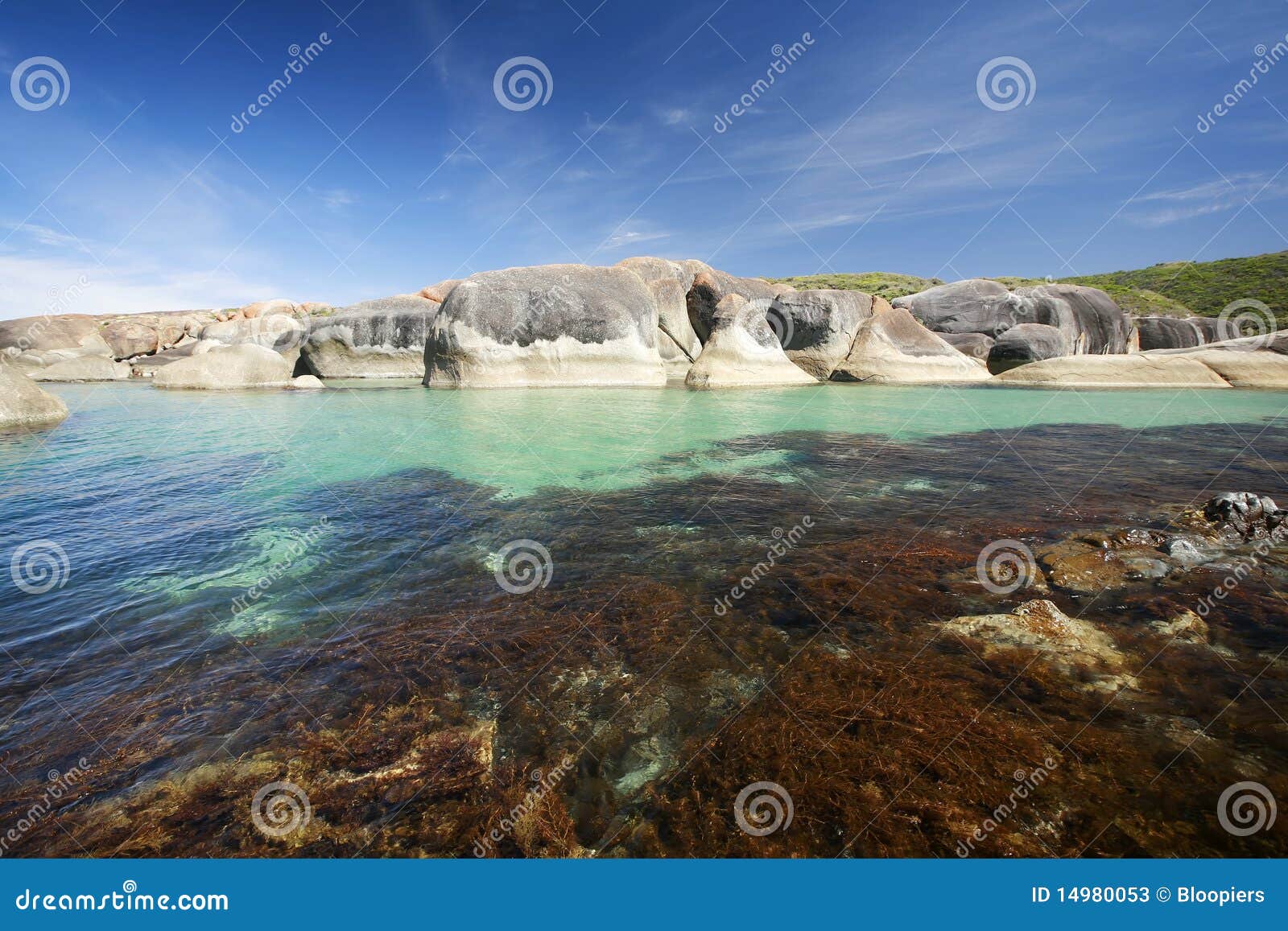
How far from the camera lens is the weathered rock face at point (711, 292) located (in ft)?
93.2

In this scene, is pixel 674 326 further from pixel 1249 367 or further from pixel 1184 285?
pixel 1184 285

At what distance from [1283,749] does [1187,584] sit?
2.12 metres

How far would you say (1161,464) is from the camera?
855 centimetres

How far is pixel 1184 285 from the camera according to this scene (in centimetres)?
6056

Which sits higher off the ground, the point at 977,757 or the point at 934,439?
the point at 934,439

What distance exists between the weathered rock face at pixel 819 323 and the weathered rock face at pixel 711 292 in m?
1.66

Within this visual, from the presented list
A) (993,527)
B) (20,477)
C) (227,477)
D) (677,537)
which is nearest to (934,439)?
(993,527)

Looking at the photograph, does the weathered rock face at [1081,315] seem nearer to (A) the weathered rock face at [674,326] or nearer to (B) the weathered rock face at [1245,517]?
(A) the weathered rock face at [674,326]

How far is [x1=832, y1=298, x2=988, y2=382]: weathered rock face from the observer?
25078 mm

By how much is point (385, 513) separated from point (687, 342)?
24.8m

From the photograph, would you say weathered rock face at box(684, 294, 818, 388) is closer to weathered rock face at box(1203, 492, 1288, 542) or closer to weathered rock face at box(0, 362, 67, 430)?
weathered rock face at box(1203, 492, 1288, 542)

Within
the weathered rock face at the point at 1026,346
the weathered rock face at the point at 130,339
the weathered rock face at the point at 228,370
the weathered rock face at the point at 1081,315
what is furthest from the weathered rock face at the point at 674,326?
the weathered rock face at the point at 130,339

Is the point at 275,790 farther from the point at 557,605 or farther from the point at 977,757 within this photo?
the point at 977,757

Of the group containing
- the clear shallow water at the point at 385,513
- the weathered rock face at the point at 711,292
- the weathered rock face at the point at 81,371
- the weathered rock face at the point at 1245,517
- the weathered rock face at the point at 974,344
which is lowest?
the clear shallow water at the point at 385,513
